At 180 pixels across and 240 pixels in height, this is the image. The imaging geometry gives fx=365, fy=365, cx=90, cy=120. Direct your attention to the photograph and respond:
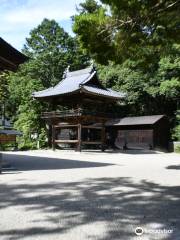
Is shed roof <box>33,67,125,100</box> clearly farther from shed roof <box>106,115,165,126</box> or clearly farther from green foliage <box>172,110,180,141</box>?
green foliage <box>172,110,180,141</box>

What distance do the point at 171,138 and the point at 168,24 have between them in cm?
2810

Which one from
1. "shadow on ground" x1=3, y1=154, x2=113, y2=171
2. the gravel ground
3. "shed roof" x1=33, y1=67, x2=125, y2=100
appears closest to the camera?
the gravel ground

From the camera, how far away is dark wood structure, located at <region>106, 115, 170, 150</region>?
111 feet

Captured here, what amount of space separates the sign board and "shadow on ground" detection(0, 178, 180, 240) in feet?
82.3

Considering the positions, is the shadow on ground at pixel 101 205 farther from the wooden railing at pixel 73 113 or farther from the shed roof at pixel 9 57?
the wooden railing at pixel 73 113

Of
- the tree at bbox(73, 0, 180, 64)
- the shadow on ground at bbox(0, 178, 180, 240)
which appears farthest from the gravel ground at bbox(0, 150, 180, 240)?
the tree at bbox(73, 0, 180, 64)

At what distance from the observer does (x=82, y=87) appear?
27484 mm

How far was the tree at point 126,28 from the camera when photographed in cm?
797

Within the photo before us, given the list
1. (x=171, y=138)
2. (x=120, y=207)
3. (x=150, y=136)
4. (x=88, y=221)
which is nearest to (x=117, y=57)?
(x=120, y=207)

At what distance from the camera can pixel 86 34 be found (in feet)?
28.9

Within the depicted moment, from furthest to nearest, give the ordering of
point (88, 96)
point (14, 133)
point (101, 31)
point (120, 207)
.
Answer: point (88, 96) < point (14, 133) < point (101, 31) < point (120, 207)

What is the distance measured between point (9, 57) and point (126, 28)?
271 inches

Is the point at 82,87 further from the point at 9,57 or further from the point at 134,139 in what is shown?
the point at 9,57

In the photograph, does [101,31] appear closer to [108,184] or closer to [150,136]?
[108,184]
